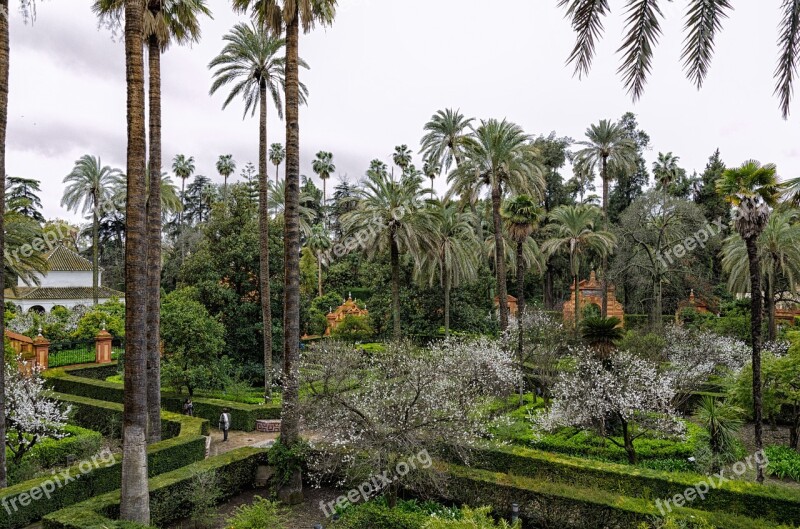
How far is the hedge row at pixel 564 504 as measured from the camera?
9656mm

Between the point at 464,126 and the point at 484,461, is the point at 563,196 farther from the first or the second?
the point at 484,461

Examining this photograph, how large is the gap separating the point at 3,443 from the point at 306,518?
6786mm

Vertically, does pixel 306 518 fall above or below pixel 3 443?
below

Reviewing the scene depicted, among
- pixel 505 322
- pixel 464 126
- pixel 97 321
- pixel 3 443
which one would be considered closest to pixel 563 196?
pixel 464 126

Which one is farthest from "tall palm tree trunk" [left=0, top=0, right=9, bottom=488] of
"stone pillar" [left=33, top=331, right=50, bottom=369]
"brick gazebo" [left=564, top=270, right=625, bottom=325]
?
"brick gazebo" [left=564, top=270, right=625, bottom=325]

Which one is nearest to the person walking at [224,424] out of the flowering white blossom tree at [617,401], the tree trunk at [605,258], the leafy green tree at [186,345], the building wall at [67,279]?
the leafy green tree at [186,345]

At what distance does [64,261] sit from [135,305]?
42.9 m

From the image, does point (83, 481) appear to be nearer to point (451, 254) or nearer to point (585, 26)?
point (585, 26)

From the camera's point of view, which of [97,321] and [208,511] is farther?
[97,321]

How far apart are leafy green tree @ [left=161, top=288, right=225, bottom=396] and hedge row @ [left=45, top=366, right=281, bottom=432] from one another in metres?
0.77

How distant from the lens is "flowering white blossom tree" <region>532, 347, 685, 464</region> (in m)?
13.8

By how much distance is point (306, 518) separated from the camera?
38.1ft

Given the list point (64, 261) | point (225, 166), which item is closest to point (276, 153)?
point (225, 166)

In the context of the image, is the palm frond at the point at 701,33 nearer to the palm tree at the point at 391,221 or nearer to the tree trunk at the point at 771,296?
the palm tree at the point at 391,221
